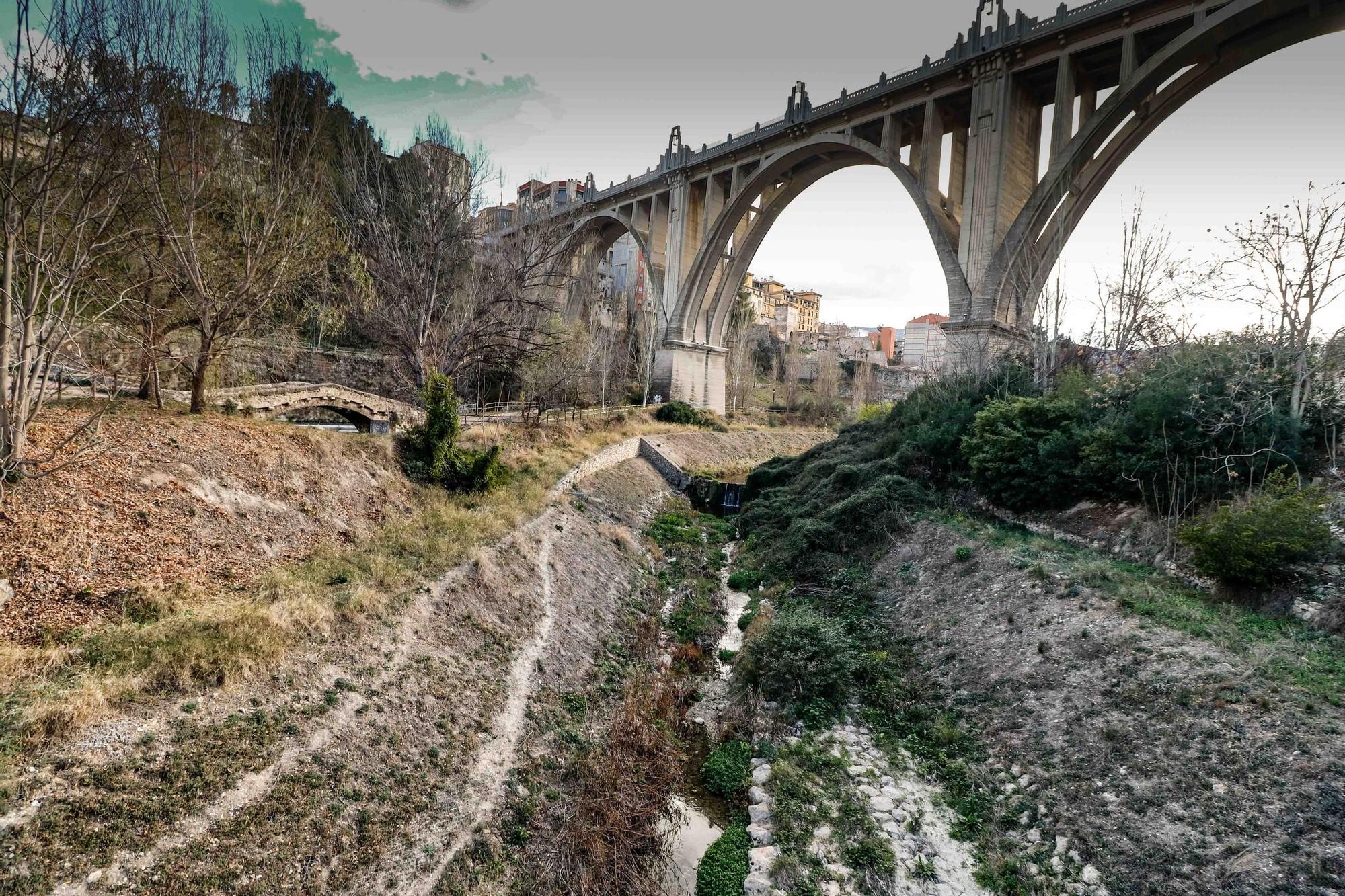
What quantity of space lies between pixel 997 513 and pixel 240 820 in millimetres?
15079

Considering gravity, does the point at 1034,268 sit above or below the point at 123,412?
above

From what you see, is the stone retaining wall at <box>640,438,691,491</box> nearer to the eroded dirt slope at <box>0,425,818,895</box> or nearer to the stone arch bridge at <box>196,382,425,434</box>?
the stone arch bridge at <box>196,382,425,434</box>

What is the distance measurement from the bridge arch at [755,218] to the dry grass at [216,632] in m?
21.9

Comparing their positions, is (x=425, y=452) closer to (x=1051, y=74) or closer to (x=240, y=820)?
(x=240, y=820)

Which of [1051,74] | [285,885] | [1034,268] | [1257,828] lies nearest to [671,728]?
[285,885]

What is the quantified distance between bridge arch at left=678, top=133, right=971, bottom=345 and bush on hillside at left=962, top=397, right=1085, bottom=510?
10779 millimetres

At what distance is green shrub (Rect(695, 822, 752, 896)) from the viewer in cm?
643

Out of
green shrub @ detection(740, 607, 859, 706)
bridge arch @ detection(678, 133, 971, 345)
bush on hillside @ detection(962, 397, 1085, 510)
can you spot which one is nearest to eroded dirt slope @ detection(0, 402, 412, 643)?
green shrub @ detection(740, 607, 859, 706)

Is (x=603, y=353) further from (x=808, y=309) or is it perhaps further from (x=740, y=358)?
(x=808, y=309)

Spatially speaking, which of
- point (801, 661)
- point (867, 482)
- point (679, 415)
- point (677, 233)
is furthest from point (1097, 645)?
point (677, 233)

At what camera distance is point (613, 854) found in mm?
6672

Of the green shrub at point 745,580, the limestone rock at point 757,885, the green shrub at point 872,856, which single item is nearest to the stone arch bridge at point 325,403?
the green shrub at point 745,580

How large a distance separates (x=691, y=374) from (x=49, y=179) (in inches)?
1270

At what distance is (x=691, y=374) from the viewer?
38719 millimetres
